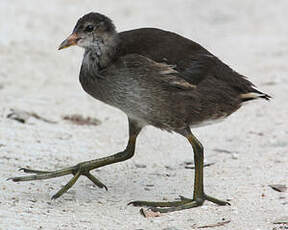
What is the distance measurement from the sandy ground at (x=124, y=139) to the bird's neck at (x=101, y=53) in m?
0.97

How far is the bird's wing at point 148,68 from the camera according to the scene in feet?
15.4

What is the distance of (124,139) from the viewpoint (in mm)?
6566

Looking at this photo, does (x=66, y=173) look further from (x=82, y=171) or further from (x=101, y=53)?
(x=101, y=53)

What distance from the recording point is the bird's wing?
4699 mm

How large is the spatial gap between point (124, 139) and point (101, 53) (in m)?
1.85

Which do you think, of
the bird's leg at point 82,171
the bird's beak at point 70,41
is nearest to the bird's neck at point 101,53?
the bird's beak at point 70,41

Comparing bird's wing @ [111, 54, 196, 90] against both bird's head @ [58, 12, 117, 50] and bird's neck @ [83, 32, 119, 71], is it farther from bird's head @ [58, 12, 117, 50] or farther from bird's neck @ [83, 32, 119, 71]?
bird's head @ [58, 12, 117, 50]

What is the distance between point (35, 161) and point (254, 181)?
1.76 meters

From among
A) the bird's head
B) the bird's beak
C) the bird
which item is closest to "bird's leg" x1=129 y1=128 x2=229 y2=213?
the bird

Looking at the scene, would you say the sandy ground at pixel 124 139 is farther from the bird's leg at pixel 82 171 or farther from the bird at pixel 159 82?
the bird at pixel 159 82

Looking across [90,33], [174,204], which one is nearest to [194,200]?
[174,204]

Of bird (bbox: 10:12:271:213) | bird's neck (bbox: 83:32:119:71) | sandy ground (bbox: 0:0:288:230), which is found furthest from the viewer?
bird's neck (bbox: 83:32:119:71)

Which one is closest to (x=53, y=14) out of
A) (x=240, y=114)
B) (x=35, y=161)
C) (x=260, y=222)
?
(x=240, y=114)

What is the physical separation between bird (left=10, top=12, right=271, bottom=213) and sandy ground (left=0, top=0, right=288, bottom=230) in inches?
8.9
